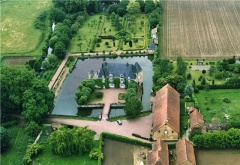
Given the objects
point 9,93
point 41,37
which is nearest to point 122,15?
point 41,37

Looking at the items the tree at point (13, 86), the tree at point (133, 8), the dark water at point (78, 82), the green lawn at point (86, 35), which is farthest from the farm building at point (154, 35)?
the tree at point (13, 86)

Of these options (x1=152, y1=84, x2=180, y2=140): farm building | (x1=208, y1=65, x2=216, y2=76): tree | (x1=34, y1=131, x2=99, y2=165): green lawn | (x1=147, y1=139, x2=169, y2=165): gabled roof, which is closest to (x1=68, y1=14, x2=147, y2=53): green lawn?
(x1=208, y1=65, x2=216, y2=76): tree

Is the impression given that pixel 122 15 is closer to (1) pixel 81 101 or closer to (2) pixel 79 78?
(2) pixel 79 78

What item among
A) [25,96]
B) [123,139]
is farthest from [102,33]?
[123,139]

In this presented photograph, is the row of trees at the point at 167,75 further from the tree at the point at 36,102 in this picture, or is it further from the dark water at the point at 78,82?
the tree at the point at 36,102

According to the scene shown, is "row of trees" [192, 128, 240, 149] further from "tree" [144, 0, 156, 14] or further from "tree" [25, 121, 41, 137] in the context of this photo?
"tree" [144, 0, 156, 14]

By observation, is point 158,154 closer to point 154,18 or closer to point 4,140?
point 4,140
